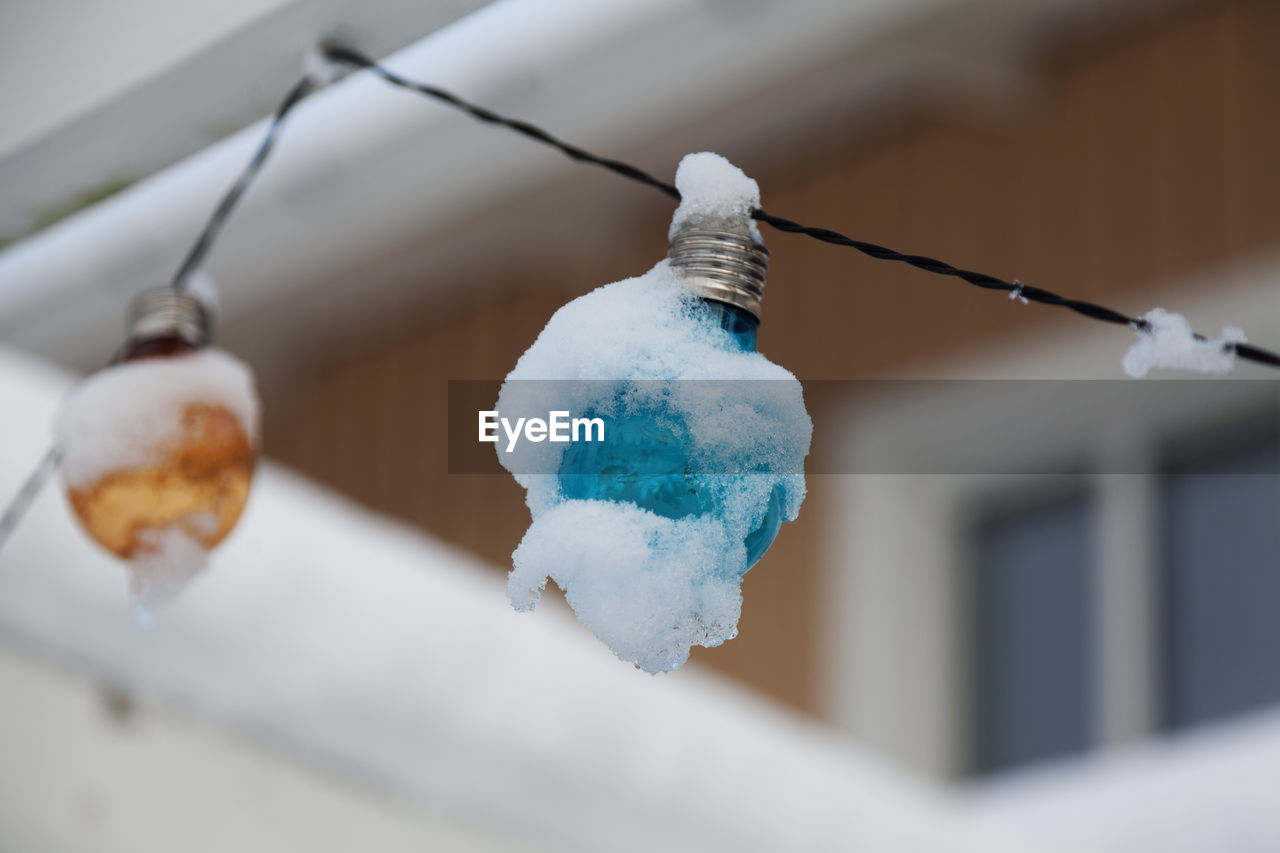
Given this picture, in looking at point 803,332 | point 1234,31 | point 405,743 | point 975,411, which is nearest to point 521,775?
point 405,743

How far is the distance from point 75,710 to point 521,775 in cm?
55

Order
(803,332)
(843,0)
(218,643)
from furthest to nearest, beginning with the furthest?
(803,332)
(218,643)
(843,0)

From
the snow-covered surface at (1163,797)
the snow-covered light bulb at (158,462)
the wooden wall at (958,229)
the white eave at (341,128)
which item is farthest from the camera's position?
the wooden wall at (958,229)

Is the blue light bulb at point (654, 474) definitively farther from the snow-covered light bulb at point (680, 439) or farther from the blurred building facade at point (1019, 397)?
the blurred building facade at point (1019, 397)

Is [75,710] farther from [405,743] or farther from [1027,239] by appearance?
[1027,239]

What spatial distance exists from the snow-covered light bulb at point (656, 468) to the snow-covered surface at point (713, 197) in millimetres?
51

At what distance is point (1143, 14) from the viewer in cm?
332

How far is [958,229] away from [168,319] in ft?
8.92

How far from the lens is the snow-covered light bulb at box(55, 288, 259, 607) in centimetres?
96

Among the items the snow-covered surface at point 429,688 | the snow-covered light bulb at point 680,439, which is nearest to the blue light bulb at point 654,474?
the snow-covered light bulb at point 680,439

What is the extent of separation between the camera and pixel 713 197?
725 millimetres

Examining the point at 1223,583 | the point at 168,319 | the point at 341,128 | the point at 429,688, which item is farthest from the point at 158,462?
the point at 1223,583

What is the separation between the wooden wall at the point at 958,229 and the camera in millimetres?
3135

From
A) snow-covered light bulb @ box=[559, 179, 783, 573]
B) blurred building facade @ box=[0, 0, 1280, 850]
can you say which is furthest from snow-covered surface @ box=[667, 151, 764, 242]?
blurred building facade @ box=[0, 0, 1280, 850]
